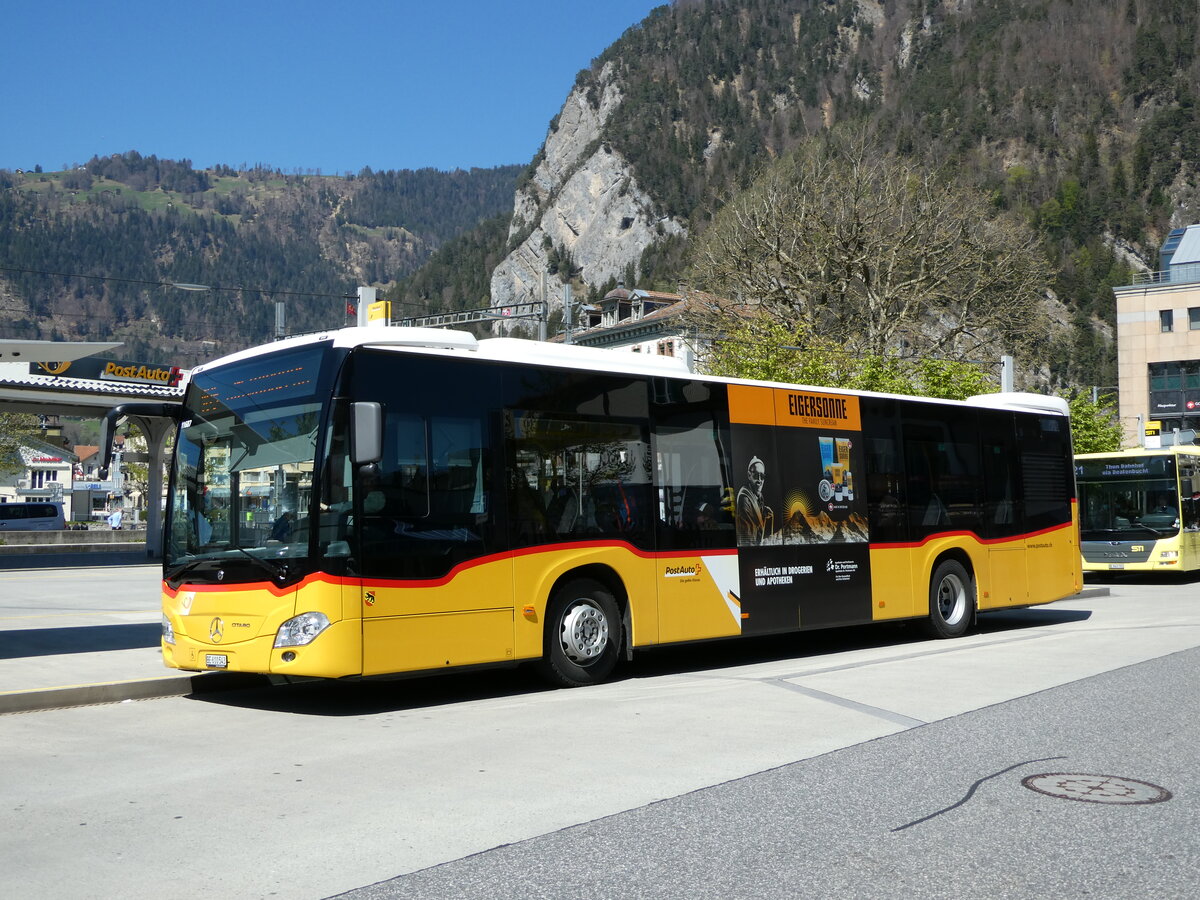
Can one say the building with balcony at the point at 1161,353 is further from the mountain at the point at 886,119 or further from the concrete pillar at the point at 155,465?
the concrete pillar at the point at 155,465

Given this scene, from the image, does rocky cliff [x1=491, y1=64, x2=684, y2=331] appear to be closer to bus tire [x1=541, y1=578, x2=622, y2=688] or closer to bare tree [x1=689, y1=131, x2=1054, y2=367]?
bare tree [x1=689, y1=131, x2=1054, y2=367]

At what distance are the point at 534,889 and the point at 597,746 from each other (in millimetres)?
3262

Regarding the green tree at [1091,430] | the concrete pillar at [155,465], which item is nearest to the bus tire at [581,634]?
the concrete pillar at [155,465]

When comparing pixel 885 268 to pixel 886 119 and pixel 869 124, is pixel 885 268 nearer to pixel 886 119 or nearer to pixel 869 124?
pixel 869 124

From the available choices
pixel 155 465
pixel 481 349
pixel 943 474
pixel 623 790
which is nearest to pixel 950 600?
pixel 943 474

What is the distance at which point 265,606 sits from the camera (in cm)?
952

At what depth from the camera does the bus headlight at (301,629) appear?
30.5ft

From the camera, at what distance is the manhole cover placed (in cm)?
645

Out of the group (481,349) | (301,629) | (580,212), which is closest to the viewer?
(301,629)

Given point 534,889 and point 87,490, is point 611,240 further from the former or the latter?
point 534,889

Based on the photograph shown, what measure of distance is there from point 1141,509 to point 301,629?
75.2ft

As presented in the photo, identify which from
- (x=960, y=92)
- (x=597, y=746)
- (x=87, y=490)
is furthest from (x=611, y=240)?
→ (x=597, y=746)

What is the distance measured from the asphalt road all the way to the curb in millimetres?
158

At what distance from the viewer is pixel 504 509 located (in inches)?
415
